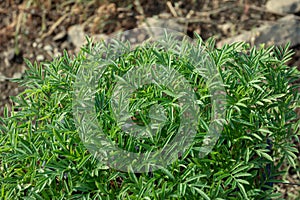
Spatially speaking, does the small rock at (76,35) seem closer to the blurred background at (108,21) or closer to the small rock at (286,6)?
the blurred background at (108,21)

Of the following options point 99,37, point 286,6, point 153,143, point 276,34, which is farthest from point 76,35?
point 153,143

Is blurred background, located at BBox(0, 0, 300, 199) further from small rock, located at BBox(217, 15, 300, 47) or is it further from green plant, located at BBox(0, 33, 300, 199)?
green plant, located at BBox(0, 33, 300, 199)

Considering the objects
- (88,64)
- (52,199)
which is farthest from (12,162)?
(88,64)

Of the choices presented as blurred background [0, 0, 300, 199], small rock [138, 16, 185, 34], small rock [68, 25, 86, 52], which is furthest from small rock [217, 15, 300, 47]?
small rock [68, 25, 86, 52]

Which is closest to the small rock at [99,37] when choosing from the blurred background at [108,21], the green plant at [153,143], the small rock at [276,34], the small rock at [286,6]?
the blurred background at [108,21]

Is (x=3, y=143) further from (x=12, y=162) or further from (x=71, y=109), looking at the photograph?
(x=71, y=109)
